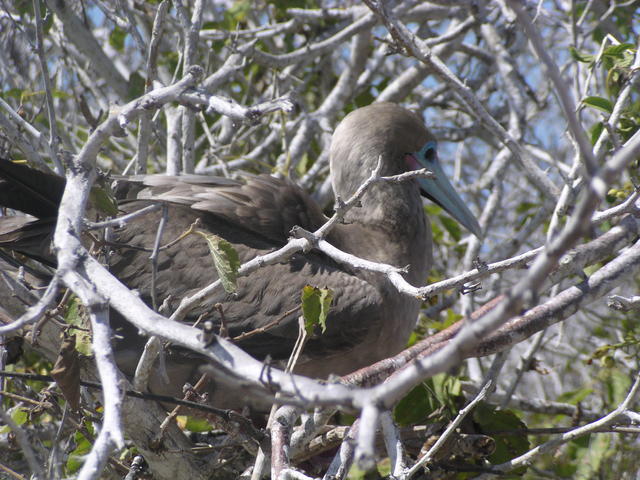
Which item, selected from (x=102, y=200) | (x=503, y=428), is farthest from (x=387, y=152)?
(x=102, y=200)

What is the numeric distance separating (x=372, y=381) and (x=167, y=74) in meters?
3.09

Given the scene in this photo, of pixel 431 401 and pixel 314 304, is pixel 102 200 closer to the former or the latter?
pixel 314 304

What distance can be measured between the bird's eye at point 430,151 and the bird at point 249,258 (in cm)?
54

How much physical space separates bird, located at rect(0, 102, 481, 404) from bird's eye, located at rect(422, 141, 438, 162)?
0.54 meters

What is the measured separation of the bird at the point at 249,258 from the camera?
11.1 feet

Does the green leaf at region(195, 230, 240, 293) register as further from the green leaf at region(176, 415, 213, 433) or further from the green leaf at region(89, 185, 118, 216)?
the green leaf at region(176, 415, 213, 433)

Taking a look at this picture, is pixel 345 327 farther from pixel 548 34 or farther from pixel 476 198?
pixel 548 34

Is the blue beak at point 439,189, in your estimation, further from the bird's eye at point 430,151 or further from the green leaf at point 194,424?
the green leaf at point 194,424

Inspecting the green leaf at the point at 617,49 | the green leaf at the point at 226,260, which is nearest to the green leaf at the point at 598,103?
the green leaf at the point at 617,49

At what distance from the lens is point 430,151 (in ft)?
14.0

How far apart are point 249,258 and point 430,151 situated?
1331mm

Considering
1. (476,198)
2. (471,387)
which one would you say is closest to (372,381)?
(471,387)

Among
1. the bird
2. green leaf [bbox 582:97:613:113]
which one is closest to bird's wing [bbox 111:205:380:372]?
the bird

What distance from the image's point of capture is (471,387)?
3555 millimetres
